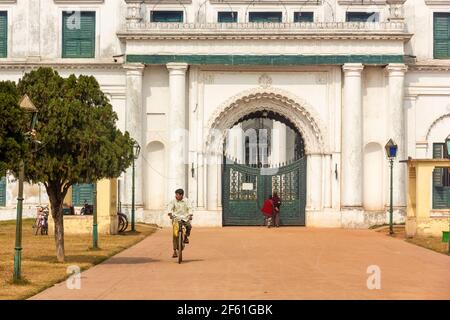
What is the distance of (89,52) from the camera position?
153ft

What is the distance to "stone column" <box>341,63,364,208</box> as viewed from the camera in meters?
44.2

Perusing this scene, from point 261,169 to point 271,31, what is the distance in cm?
610

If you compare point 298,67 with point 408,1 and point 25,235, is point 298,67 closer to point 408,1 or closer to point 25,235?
point 408,1

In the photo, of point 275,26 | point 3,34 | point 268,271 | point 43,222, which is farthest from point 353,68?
point 268,271

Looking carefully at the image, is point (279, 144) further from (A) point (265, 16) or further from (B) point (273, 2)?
(B) point (273, 2)

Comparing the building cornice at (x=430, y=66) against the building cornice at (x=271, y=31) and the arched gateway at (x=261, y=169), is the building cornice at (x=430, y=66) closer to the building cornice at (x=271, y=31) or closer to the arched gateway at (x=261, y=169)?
the building cornice at (x=271, y=31)

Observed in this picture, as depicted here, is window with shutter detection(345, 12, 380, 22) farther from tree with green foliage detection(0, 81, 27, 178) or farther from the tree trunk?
tree with green foliage detection(0, 81, 27, 178)

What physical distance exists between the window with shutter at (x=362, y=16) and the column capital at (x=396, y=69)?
3373mm

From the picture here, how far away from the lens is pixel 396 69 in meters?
44.3

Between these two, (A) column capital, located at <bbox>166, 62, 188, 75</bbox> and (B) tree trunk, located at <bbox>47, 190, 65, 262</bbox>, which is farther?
(A) column capital, located at <bbox>166, 62, 188, 75</bbox>

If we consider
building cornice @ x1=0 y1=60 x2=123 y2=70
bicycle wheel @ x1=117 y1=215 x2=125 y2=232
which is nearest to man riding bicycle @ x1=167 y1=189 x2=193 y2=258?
bicycle wheel @ x1=117 y1=215 x2=125 y2=232

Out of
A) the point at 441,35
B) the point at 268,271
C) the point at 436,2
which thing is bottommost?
the point at 268,271

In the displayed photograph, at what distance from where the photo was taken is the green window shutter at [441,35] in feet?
152

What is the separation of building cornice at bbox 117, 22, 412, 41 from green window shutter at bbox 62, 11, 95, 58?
9.71ft
